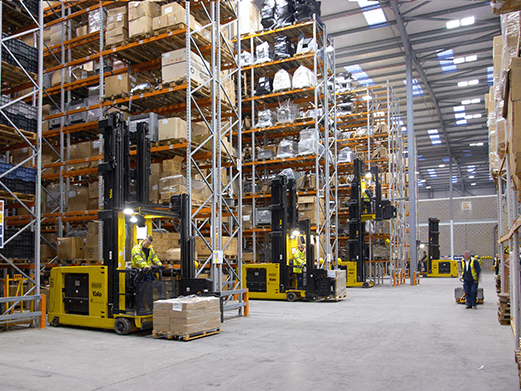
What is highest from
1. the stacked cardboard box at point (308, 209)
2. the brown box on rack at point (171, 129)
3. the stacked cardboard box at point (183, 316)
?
the brown box on rack at point (171, 129)

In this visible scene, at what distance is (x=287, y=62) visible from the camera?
16.3m

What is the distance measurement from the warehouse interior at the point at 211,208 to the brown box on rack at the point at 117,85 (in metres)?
0.04

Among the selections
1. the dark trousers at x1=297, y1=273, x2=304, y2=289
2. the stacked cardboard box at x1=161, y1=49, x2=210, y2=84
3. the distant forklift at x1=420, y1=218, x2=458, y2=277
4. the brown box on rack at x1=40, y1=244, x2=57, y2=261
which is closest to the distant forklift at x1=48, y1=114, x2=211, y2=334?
the stacked cardboard box at x1=161, y1=49, x2=210, y2=84

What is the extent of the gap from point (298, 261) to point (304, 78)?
5885 mm

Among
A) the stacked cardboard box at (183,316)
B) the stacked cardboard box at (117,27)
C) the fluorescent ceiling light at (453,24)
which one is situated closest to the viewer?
the stacked cardboard box at (183,316)

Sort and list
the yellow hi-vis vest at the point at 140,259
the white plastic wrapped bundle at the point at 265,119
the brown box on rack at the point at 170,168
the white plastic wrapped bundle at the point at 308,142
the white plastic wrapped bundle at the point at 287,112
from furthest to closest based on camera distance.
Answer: the white plastic wrapped bundle at the point at 265,119 → the white plastic wrapped bundle at the point at 287,112 → the white plastic wrapped bundle at the point at 308,142 → the brown box on rack at the point at 170,168 → the yellow hi-vis vest at the point at 140,259

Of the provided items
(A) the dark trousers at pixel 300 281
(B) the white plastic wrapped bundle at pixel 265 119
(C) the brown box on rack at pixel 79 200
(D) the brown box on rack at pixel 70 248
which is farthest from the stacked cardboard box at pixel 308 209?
(D) the brown box on rack at pixel 70 248

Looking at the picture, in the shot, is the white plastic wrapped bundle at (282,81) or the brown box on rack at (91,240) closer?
the brown box on rack at (91,240)

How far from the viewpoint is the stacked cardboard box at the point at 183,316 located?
7.36m

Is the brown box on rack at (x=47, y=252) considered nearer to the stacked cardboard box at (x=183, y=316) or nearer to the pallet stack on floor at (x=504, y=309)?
the stacked cardboard box at (x=183, y=316)

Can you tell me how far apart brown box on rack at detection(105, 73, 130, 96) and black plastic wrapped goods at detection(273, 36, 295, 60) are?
20.5 feet

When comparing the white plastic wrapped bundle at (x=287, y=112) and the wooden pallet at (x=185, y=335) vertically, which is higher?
the white plastic wrapped bundle at (x=287, y=112)

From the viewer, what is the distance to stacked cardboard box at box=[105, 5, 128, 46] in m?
11.1

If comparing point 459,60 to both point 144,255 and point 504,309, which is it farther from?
point 144,255
